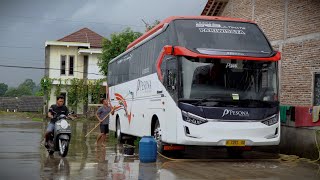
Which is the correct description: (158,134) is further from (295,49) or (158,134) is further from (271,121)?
(295,49)

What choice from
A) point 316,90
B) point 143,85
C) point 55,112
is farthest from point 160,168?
point 316,90

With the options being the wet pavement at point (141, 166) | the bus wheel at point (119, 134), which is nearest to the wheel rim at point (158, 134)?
the wet pavement at point (141, 166)

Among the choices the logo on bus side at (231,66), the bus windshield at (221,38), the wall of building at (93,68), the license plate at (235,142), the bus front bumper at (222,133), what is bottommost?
the license plate at (235,142)

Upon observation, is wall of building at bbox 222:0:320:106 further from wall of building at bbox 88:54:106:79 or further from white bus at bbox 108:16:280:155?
wall of building at bbox 88:54:106:79

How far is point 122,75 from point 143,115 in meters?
4.19

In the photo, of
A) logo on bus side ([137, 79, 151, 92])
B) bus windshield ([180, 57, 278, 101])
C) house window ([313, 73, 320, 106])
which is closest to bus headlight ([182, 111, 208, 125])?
bus windshield ([180, 57, 278, 101])

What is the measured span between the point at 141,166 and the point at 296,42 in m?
7.61

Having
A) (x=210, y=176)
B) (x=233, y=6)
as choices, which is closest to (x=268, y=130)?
(x=210, y=176)

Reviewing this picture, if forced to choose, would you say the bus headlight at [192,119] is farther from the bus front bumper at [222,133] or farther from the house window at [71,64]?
the house window at [71,64]

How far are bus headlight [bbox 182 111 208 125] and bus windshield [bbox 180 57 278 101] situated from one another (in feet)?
1.44

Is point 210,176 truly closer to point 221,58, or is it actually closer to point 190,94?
point 190,94

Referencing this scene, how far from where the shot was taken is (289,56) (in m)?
16.1

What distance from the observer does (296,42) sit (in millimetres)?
15812

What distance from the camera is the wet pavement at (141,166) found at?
964 cm
